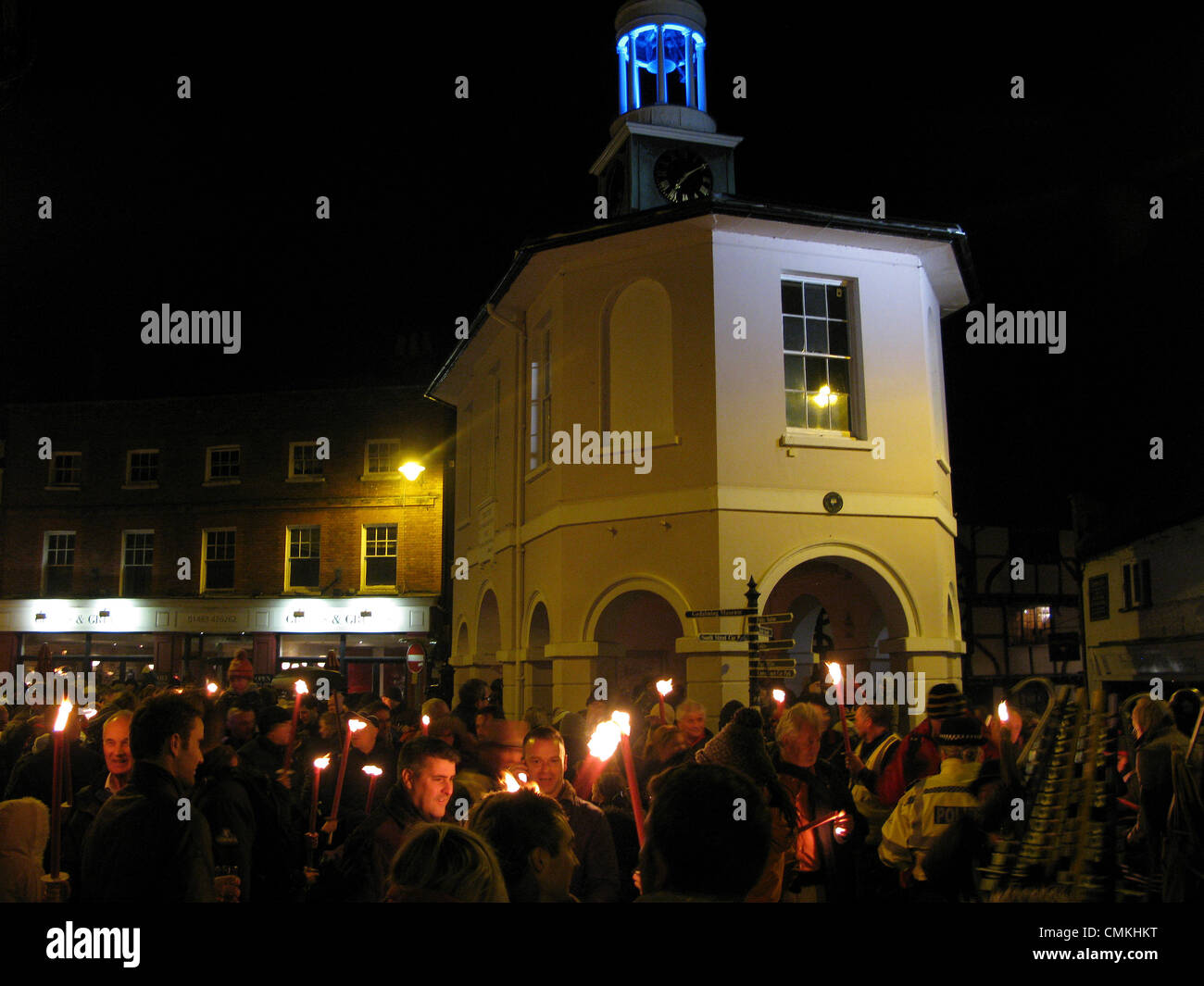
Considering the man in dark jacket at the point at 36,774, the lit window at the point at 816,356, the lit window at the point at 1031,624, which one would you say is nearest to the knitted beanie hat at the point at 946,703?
the man in dark jacket at the point at 36,774

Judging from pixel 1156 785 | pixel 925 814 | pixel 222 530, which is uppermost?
pixel 222 530

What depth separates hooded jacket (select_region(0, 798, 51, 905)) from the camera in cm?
432

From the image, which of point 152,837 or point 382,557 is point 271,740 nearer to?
point 152,837

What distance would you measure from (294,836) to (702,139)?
1519cm

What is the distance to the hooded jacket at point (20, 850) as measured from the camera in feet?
14.2

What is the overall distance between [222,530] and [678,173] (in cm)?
2165

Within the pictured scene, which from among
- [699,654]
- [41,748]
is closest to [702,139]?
[699,654]

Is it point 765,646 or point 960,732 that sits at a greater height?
point 765,646

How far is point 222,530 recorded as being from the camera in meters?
33.5

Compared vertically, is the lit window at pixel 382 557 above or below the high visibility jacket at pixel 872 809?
above

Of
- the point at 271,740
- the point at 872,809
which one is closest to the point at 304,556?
the point at 271,740

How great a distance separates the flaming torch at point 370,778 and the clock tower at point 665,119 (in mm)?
12262

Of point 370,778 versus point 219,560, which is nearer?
point 370,778

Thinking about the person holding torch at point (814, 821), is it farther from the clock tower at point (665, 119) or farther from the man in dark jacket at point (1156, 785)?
the clock tower at point (665, 119)
